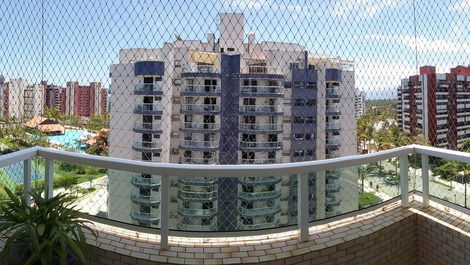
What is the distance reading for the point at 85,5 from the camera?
2301 mm

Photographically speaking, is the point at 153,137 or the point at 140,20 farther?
the point at 153,137

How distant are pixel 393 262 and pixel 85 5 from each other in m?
2.84

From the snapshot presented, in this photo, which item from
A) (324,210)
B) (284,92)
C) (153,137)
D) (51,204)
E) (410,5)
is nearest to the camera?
(51,204)

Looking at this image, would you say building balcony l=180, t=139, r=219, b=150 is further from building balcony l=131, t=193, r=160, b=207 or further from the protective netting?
building balcony l=131, t=193, r=160, b=207

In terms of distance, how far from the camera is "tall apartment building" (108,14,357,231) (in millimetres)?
1325

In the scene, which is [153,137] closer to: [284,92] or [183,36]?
[284,92]

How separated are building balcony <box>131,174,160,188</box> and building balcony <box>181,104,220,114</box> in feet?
16.5

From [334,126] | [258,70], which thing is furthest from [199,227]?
[258,70]

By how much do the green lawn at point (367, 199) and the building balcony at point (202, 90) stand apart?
5.02 m

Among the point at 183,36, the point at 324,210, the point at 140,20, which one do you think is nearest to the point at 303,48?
the point at 183,36

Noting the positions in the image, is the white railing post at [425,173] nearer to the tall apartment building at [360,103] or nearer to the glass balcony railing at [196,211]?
the tall apartment building at [360,103]

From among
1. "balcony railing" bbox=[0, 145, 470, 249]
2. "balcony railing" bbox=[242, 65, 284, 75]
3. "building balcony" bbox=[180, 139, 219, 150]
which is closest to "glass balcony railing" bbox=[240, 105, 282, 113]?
"building balcony" bbox=[180, 139, 219, 150]

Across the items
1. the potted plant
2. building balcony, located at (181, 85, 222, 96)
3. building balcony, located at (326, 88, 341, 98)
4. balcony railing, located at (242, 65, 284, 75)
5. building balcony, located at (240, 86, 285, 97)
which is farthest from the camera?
building balcony, located at (181, 85, 222, 96)

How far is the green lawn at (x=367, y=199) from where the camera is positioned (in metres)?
1.59
